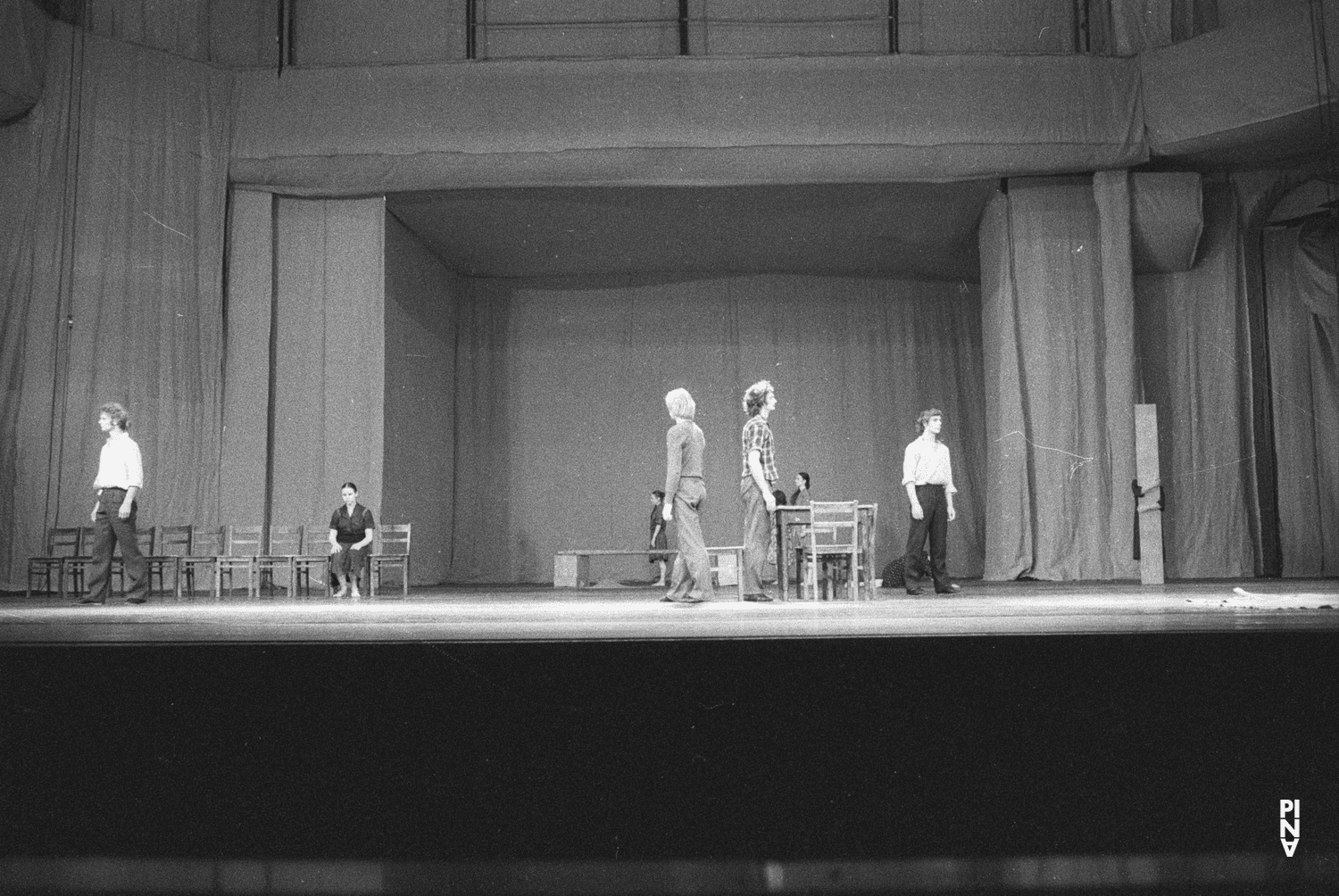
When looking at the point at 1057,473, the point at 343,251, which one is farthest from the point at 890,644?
the point at 343,251

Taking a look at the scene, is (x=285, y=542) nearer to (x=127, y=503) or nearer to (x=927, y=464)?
(x=127, y=503)

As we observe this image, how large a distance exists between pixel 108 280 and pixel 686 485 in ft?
18.2

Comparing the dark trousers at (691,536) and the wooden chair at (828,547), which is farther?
the wooden chair at (828,547)

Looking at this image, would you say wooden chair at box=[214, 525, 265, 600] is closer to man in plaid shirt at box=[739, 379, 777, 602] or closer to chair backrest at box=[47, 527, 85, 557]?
chair backrest at box=[47, 527, 85, 557]

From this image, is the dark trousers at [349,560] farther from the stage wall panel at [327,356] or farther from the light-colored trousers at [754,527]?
the light-colored trousers at [754,527]

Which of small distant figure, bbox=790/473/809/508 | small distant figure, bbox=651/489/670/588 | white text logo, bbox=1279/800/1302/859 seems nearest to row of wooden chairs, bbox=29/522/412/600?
small distant figure, bbox=651/489/670/588

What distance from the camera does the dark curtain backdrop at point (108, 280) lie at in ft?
25.8

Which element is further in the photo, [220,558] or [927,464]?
[220,558]

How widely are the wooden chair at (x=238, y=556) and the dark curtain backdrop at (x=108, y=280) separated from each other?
0.44m

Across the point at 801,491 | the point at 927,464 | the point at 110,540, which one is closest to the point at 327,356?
the point at 110,540

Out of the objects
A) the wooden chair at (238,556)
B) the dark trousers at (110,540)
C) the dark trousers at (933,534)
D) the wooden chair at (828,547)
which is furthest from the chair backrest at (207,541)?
the dark trousers at (933,534)

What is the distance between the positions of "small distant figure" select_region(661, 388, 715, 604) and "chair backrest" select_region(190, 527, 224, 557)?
4.53 meters

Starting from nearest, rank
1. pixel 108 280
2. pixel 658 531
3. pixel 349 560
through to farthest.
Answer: pixel 349 560, pixel 108 280, pixel 658 531

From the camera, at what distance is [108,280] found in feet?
26.9
